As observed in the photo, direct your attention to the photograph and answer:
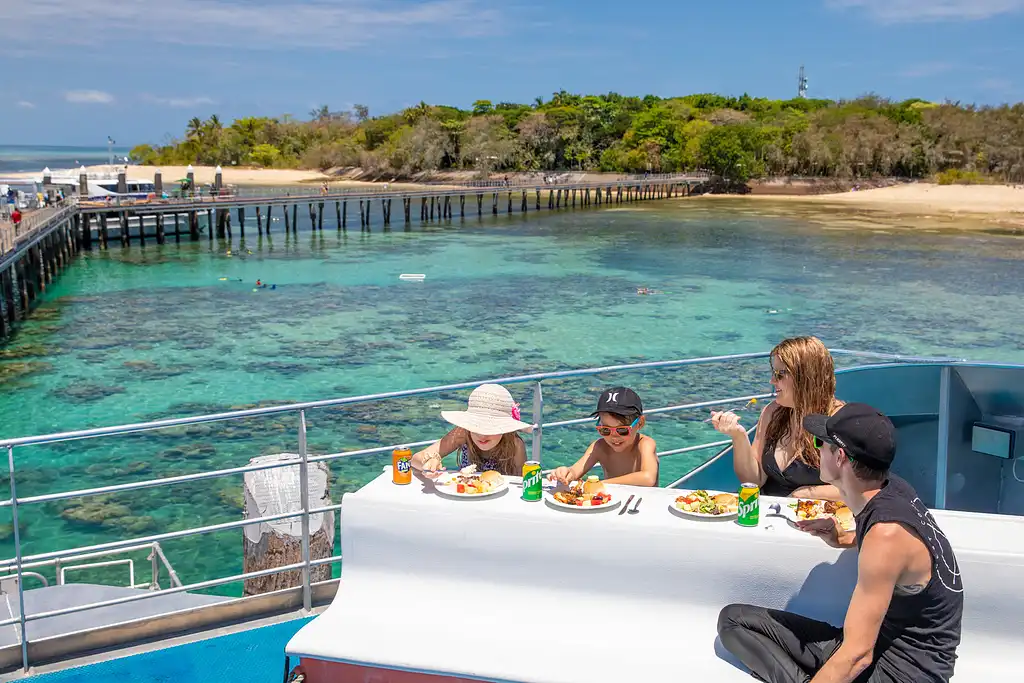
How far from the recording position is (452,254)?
42469 mm

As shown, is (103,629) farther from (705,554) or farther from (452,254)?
(452,254)

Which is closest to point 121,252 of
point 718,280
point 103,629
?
point 718,280

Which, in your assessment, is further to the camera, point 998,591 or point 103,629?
point 103,629

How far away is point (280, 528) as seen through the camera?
5.62 m

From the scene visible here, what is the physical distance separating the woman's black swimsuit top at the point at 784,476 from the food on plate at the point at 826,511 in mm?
581

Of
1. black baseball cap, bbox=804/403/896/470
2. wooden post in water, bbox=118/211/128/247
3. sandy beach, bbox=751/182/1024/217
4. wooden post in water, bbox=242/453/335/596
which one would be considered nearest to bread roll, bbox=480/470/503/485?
black baseball cap, bbox=804/403/896/470

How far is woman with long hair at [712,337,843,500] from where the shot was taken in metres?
3.78

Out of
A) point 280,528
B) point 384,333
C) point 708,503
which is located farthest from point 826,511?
point 384,333

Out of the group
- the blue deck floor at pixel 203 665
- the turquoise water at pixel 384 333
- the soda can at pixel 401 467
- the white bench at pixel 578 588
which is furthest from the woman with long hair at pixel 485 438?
the turquoise water at pixel 384 333

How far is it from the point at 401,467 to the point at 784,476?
5.56 ft

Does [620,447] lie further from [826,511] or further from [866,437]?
[866,437]

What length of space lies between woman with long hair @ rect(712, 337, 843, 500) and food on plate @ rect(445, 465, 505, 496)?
38.6 inches

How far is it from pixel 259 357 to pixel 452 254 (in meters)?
22.1

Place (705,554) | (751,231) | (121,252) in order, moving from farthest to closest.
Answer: (751,231) < (121,252) < (705,554)
